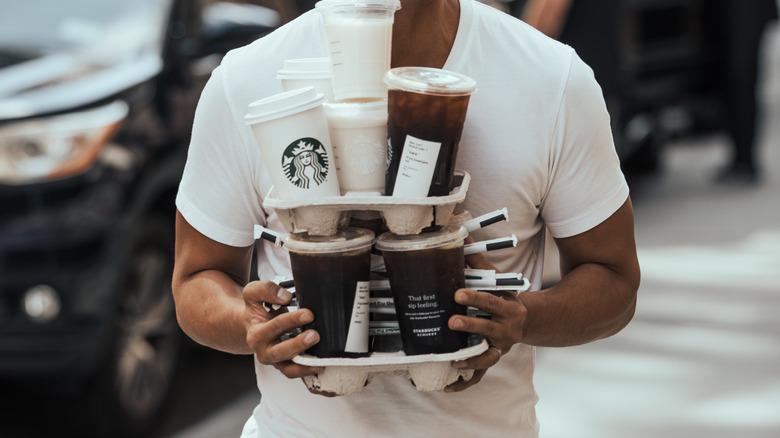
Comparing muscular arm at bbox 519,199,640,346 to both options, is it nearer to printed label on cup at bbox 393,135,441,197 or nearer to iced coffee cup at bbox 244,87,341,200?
printed label on cup at bbox 393,135,441,197

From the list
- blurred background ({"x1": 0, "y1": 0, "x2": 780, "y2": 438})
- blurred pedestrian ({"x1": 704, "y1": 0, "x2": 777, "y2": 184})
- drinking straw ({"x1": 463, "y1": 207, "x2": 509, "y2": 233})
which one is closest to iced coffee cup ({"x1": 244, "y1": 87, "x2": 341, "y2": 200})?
drinking straw ({"x1": 463, "y1": 207, "x2": 509, "y2": 233})

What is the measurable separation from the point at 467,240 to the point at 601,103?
38 centimetres

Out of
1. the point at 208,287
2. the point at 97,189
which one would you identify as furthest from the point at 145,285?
the point at 208,287

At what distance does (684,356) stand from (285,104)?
14.2 ft

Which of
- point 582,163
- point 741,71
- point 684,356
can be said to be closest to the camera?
point 582,163

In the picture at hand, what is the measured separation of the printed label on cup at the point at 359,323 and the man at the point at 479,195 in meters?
0.23

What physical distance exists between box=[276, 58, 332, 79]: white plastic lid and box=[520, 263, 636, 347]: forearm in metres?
0.51

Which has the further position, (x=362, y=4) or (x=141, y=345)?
(x=141, y=345)

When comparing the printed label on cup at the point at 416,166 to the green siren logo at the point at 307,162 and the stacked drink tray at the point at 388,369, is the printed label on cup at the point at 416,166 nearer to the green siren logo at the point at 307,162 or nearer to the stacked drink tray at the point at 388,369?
the green siren logo at the point at 307,162

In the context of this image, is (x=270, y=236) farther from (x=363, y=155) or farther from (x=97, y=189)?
(x=97, y=189)

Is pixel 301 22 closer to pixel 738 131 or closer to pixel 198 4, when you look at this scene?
pixel 198 4

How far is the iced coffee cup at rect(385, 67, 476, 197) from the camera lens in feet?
5.26

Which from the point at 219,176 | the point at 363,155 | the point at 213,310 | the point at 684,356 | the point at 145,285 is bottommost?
the point at 684,356

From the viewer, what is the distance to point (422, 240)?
5.40 feet
